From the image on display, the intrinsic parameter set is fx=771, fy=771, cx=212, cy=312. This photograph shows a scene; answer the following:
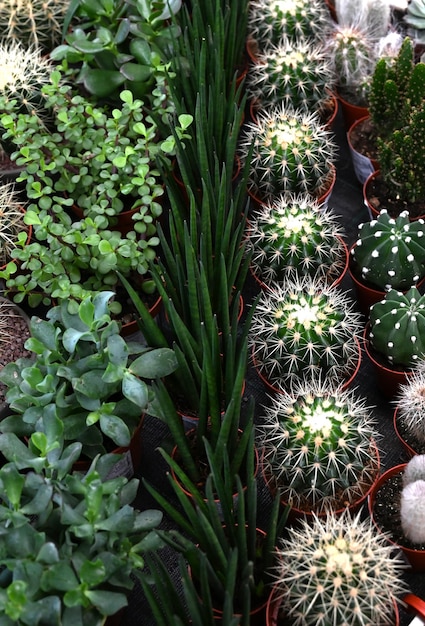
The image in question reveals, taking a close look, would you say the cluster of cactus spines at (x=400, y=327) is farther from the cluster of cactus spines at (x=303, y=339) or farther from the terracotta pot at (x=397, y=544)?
the terracotta pot at (x=397, y=544)

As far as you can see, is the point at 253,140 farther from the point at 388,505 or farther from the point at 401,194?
the point at 388,505

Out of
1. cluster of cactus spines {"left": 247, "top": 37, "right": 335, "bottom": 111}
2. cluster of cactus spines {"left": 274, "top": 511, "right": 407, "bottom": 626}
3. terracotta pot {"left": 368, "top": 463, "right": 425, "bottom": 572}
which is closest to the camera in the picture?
cluster of cactus spines {"left": 274, "top": 511, "right": 407, "bottom": 626}

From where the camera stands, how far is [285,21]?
2.52 meters

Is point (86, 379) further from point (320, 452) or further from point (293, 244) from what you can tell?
point (293, 244)

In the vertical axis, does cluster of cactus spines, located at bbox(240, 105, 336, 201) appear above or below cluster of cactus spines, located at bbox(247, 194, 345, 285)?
above

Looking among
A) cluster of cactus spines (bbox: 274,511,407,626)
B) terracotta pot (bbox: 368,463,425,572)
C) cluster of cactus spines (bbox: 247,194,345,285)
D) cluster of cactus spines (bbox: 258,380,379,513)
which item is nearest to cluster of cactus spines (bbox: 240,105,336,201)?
cluster of cactus spines (bbox: 247,194,345,285)

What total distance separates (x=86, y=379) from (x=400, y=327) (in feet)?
2.46

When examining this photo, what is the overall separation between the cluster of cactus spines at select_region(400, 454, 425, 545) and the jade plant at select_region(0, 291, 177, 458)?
0.53 m

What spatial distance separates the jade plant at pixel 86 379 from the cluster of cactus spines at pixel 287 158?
707 millimetres

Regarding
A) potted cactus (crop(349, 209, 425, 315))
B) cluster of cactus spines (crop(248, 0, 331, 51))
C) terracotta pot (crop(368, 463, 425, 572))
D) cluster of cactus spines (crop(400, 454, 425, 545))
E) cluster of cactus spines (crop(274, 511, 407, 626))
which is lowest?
terracotta pot (crop(368, 463, 425, 572))

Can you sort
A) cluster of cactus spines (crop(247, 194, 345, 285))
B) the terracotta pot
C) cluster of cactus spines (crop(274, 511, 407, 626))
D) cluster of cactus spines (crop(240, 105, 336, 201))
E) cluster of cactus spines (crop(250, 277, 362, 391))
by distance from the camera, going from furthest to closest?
1. cluster of cactus spines (crop(240, 105, 336, 201))
2. cluster of cactus spines (crop(247, 194, 345, 285))
3. cluster of cactus spines (crop(250, 277, 362, 391))
4. the terracotta pot
5. cluster of cactus spines (crop(274, 511, 407, 626))

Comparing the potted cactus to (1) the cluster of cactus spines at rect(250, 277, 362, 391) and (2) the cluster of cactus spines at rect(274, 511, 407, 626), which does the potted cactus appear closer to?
(1) the cluster of cactus spines at rect(250, 277, 362, 391)

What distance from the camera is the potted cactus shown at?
1962 millimetres

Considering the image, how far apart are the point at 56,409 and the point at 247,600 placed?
563 mm
